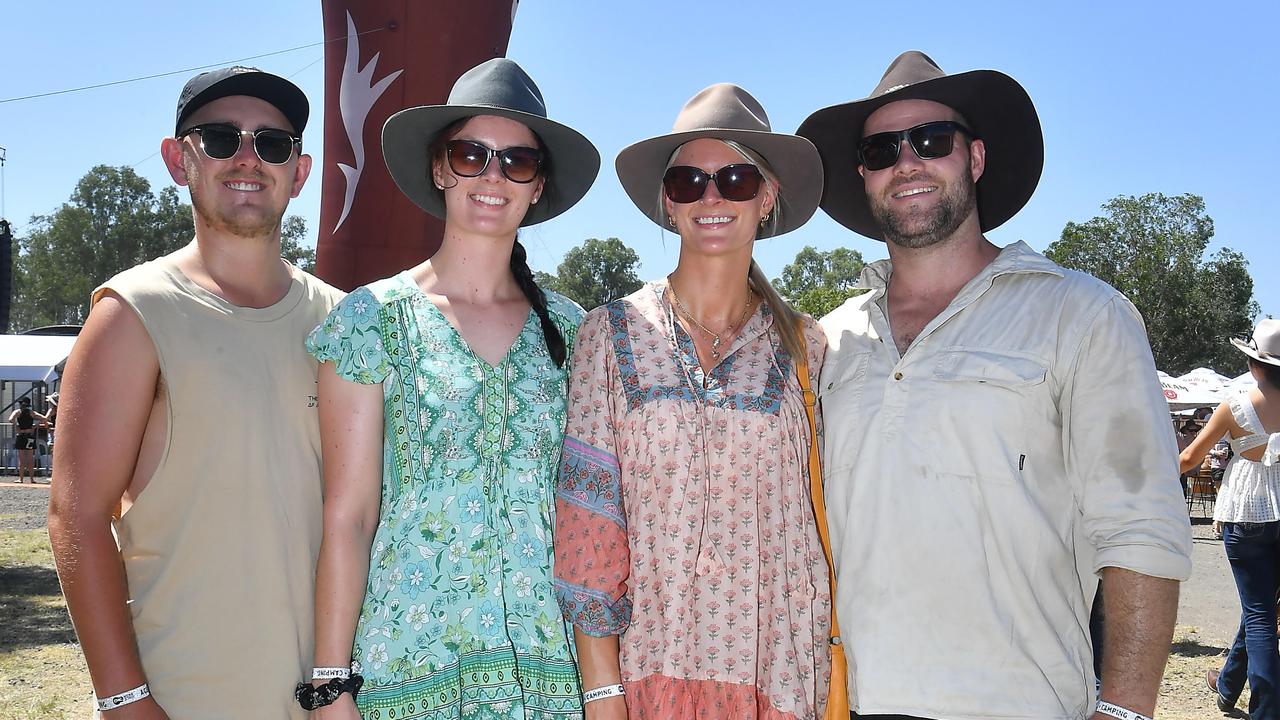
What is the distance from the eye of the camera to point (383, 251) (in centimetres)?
464

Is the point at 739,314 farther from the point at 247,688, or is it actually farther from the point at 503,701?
the point at 247,688

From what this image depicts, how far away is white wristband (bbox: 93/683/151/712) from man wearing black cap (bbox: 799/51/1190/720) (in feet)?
5.88

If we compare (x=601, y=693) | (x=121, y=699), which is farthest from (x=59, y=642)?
(x=601, y=693)

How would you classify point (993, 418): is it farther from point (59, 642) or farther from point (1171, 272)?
point (1171, 272)

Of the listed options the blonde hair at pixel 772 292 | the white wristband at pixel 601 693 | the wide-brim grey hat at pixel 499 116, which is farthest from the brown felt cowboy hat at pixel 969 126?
the white wristband at pixel 601 693

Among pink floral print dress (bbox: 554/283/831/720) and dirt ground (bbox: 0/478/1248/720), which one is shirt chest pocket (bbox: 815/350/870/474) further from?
dirt ground (bbox: 0/478/1248/720)

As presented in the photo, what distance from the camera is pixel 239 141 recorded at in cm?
278

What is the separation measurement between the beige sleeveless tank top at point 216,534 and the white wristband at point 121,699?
0.25 feet

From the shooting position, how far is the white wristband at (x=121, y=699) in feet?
7.46

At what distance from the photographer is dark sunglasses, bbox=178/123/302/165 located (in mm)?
2750

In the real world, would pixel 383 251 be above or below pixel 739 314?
above

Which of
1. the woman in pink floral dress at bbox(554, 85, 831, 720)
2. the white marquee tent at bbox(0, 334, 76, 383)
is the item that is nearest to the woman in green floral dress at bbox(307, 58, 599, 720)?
the woman in pink floral dress at bbox(554, 85, 831, 720)

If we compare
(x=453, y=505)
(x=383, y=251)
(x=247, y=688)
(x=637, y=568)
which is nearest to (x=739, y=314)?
(x=637, y=568)

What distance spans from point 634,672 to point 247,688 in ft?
3.22
